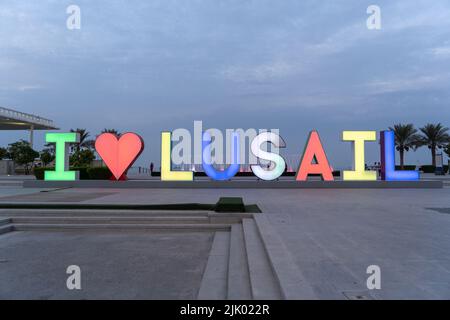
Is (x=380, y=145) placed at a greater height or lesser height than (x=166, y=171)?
greater

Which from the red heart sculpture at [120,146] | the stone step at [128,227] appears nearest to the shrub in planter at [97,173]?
the red heart sculpture at [120,146]

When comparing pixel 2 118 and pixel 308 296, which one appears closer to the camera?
pixel 308 296

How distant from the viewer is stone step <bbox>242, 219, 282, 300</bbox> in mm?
4262

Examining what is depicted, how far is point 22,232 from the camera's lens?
9.78 metres

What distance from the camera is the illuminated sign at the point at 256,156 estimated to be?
21828mm

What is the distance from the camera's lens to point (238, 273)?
5.42 meters

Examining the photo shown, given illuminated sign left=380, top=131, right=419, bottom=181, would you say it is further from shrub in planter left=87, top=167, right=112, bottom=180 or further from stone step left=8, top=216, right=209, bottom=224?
shrub in planter left=87, top=167, right=112, bottom=180

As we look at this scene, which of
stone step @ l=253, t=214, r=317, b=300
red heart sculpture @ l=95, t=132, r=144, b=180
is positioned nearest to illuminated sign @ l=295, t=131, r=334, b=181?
red heart sculpture @ l=95, t=132, r=144, b=180

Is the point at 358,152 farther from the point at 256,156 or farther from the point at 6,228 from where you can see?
the point at 6,228

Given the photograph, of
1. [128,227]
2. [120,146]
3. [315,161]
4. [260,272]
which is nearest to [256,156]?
[315,161]
